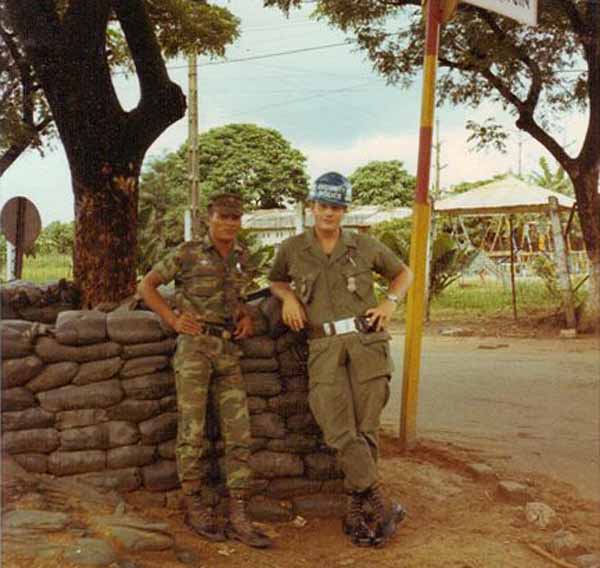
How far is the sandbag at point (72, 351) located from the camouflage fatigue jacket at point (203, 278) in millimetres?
528

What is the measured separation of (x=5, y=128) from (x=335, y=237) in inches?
213

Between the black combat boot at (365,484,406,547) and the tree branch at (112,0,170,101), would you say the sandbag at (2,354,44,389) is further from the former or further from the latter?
the tree branch at (112,0,170,101)

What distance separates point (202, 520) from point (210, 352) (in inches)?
32.8

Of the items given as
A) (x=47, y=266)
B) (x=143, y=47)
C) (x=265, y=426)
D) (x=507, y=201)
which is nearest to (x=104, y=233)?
(x=143, y=47)

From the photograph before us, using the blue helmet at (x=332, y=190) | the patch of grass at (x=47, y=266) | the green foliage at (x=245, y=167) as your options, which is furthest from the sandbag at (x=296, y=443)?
the green foliage at (x=245, y=167)

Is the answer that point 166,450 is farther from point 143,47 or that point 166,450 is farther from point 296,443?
point 143,47

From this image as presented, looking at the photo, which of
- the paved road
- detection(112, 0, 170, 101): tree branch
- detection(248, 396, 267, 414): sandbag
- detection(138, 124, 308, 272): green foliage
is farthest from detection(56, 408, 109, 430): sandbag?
detection(138, 124, 308, 272): green foliage

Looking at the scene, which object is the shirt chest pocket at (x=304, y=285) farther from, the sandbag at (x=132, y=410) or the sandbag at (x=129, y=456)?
the sandbag at (x=129, y=456)

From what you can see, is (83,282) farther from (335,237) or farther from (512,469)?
(512,469)

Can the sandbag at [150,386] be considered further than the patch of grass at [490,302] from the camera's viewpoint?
No

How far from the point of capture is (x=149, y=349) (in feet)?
15.8

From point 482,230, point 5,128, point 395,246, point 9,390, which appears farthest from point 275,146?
point 9,390

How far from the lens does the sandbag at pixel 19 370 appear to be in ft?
14.9

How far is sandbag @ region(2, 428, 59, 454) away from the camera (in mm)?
4516
